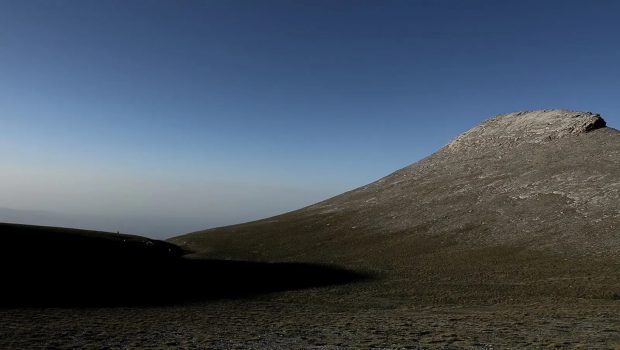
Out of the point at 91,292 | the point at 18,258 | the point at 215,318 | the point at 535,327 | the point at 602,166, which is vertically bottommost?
the point at 535,327

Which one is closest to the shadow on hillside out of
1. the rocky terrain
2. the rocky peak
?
the rocky terrain

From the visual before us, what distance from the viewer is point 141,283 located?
156 feet

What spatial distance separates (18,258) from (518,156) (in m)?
110

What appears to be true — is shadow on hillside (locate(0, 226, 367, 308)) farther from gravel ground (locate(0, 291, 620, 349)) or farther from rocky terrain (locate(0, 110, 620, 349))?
gravel ground (locate(0, 291, 620, 349))

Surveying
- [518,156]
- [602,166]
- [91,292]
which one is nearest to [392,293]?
[91,292]

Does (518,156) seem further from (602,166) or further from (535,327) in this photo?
(535,327)

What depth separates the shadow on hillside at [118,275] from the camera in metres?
38.6

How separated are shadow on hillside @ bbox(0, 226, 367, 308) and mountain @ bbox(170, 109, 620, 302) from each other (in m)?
8.99

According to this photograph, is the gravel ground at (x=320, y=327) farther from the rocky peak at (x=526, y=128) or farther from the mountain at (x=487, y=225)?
the rocky peak at (x=526, y=128)

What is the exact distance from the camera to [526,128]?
121562 millimetres

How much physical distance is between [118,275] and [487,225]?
2411 inches

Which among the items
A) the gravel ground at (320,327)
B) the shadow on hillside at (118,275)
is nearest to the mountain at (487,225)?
the gravel ground at (320,327)

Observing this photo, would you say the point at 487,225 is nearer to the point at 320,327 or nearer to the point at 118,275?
the point at 320,327

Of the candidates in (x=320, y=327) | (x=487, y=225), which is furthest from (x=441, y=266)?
(x=320, y=327)
